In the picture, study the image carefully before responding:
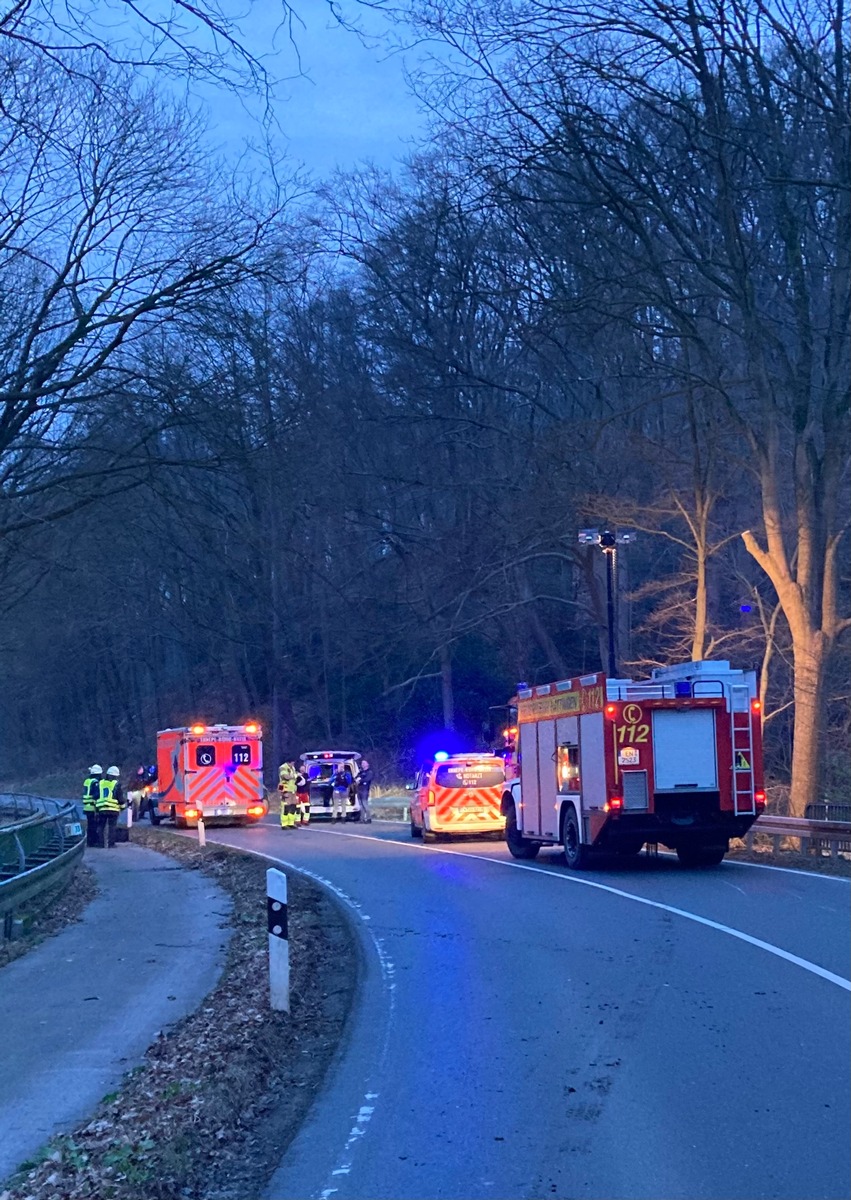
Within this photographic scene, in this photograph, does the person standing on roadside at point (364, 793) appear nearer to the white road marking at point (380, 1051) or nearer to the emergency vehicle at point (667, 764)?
the emergency vehicle at point (667, 764)

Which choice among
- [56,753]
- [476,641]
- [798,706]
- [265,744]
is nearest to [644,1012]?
[798,706]

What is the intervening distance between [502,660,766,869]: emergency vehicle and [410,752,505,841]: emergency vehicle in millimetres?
6188

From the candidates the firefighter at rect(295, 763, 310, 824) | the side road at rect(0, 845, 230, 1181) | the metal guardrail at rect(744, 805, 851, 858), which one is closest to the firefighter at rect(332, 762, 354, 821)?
the firefighter at rect(295, 763, 310, 824)

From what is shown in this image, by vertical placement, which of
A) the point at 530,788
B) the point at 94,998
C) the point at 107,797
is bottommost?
the point at 94,998

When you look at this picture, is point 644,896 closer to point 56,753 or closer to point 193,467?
point 193,467

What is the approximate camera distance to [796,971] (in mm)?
10523

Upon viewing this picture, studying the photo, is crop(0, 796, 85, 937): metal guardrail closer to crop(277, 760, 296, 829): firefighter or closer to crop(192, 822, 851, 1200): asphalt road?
crop(192, 822, 851, 1200): asphalt road

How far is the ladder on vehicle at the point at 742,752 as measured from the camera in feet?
62.4

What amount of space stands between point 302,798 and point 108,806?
7.48 meters

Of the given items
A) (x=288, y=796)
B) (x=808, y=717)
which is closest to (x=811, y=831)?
(x=808, y=717)

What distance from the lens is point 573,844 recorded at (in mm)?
20219

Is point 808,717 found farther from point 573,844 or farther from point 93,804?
point 93,804

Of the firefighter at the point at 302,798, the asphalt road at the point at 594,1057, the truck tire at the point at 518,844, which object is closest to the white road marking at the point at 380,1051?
the asphalt road at the point at 594,1057

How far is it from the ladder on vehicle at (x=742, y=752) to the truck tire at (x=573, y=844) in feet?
7.85
